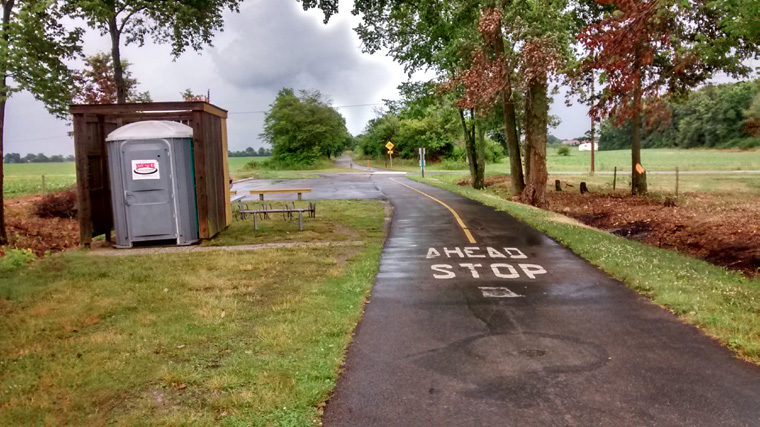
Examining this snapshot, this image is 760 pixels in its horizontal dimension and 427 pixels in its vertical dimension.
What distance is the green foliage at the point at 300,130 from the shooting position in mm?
79062

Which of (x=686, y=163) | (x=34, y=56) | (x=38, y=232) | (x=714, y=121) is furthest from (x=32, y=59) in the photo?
(x=714, y=121)

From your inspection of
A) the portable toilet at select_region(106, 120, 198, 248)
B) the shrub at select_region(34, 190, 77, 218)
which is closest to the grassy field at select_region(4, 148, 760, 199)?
the shrub at select_region(34, 190, 77, 218)

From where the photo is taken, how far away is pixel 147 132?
448 inches

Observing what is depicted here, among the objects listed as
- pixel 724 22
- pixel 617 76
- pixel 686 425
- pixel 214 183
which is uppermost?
pixel 724 22

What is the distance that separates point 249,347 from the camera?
534cm

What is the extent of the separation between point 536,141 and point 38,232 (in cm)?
1638

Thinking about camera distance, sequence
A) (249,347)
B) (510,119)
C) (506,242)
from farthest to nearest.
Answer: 1. (510,119)
2. (506,242)
3. (249,347)

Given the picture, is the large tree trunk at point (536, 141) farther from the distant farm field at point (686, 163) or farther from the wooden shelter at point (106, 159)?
the distant farm field at point (686, 163)

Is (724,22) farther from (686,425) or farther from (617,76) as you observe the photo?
(686,425)

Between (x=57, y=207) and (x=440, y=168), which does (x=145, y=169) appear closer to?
(x=57, y=207)

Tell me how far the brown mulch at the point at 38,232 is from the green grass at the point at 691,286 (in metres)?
11.7

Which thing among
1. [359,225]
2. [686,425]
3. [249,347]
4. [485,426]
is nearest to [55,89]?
[359,225]

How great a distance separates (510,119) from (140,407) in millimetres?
22296

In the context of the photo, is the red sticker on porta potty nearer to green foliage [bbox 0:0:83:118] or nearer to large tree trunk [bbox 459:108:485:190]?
green foliage [bbox 0:0:83:118]
